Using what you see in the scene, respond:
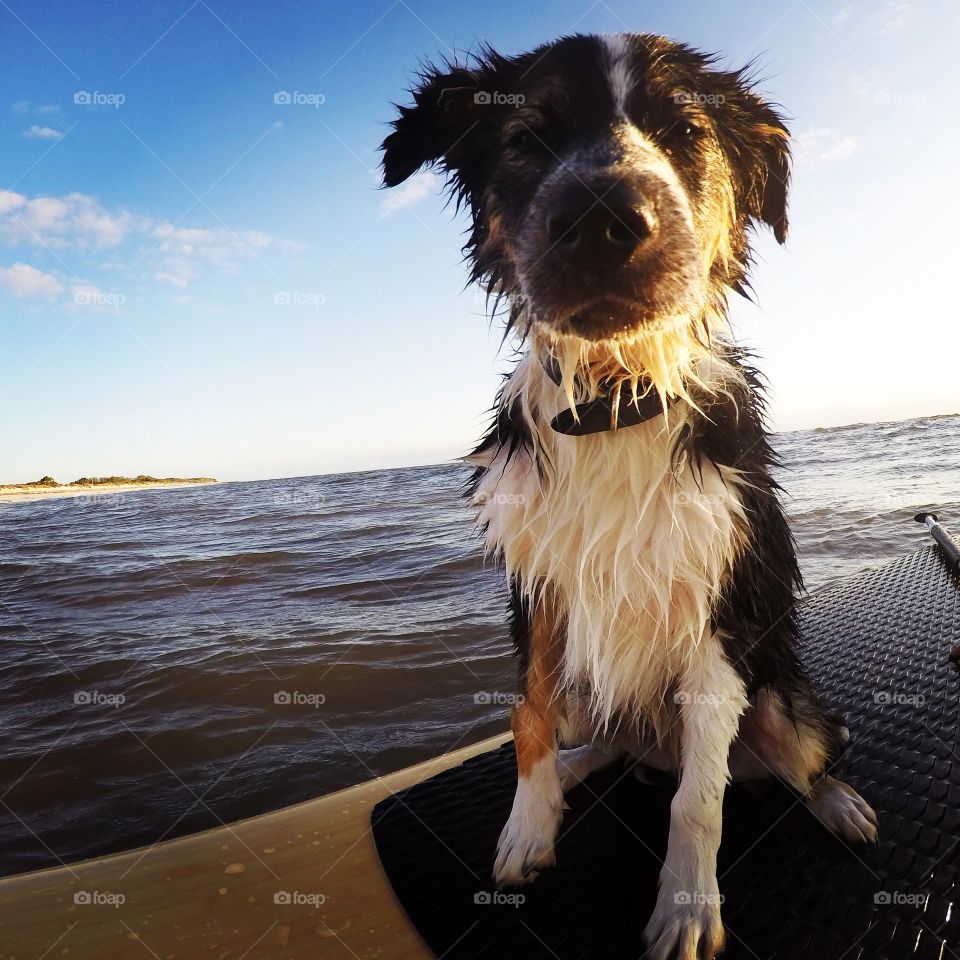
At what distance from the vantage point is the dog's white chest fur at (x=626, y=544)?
1730mm

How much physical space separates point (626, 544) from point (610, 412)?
14.6 inches

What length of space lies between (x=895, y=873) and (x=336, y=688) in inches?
124

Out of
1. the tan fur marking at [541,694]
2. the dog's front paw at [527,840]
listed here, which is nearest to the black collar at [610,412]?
the tan fur marking at [541,694]

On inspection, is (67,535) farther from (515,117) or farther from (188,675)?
(515,117)

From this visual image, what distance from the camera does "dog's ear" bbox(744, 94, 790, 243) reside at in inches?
87.0

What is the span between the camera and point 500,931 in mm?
1534

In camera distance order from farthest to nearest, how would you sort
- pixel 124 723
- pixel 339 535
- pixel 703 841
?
pixel 339 535, pixel 124 723, pixel 703 841

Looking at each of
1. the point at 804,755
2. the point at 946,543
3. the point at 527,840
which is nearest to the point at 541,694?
the point at 527,840

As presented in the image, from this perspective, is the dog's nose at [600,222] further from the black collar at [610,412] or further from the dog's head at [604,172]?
the black collar at [610,412]

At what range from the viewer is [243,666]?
4.40 metres

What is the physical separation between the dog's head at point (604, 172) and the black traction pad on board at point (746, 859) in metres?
1.42

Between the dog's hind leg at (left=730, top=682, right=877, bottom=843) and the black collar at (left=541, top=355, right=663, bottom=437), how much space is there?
966 mm

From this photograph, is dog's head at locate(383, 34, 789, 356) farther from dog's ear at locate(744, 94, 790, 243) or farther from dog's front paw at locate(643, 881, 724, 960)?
dog's front paw at locate(643, 881, 724, 960)

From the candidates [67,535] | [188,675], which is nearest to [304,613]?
[188,675]
